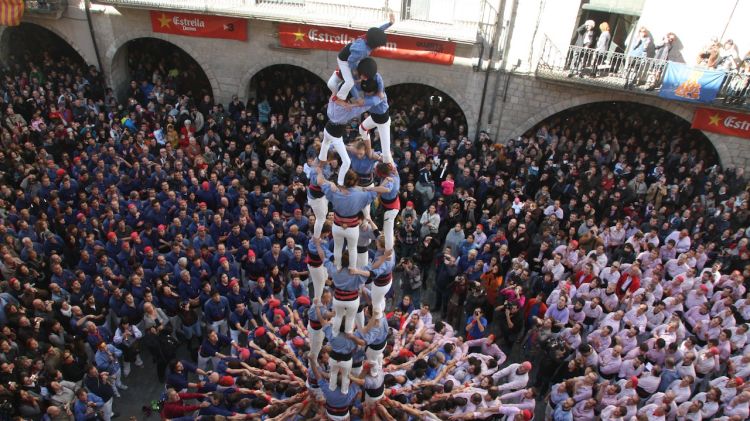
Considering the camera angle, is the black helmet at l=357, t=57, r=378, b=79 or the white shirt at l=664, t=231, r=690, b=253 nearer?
Result: the black helmet at l=357, t=57, r=378, b=79

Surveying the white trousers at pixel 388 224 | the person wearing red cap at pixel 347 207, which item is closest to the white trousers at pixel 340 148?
the person wearing red cap at pixel 347 207

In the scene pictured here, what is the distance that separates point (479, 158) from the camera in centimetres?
1655

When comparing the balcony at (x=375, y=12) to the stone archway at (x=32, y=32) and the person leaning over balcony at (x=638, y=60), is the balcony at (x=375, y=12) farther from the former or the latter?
the person leaning over balcony at (x=638, y=60)

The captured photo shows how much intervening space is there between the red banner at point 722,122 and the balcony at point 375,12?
656 centimetres

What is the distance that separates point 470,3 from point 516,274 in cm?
902

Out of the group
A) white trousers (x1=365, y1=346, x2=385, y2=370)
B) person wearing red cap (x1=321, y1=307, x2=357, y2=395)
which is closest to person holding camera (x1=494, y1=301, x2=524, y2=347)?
white trousers (x1=365, y1=346, x2=385, y2=370)

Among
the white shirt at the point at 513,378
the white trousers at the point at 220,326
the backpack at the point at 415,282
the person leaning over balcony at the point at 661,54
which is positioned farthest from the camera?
the person leaning over balcony at the point at 661,54

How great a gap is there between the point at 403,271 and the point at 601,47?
9.23 m

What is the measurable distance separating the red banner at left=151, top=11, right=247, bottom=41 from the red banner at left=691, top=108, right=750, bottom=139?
47.1ft

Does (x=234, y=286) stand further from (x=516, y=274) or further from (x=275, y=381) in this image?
(x=516, y=274)

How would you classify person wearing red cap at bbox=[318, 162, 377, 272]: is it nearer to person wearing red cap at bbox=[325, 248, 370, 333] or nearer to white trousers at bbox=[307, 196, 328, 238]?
person wearing red cap at bbox=[325, 248, 370, 333]

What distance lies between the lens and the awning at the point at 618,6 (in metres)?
16.3

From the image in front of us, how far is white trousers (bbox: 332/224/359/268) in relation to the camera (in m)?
7.18

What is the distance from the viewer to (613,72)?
54.3ft
